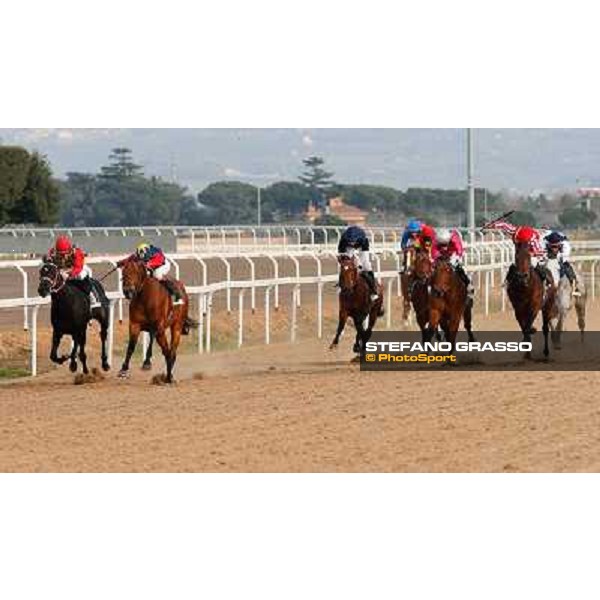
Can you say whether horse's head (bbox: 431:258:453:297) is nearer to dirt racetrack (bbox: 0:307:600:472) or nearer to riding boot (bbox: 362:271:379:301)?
dirt racetrack (bbox: 0:307:600:472)

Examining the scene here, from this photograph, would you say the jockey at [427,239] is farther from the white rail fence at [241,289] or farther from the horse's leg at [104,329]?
the horse's leg at [104,329]

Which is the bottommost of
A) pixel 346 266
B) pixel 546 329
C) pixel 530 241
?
pixel 546 329

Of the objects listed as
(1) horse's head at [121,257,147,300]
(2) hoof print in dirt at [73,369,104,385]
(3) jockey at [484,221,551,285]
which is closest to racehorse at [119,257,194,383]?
(1) horse's head at [121,257,147,300]

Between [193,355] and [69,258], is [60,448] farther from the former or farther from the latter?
[193,355]

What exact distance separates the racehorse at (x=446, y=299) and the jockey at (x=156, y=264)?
Result: 2620 millimetres

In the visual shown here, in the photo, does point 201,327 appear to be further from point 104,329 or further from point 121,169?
point 121,169

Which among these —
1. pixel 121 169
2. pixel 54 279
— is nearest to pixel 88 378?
pixel 54 279

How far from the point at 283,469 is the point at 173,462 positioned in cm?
78

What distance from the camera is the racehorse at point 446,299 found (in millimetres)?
18188

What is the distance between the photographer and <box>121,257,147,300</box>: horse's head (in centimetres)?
1664

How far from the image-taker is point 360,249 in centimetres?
1934

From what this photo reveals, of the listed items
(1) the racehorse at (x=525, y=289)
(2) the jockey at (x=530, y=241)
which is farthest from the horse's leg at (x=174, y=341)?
(1) the racehorse at (x=525, y=289)

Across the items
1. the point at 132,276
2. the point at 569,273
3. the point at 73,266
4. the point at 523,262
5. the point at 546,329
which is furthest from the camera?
the point at 569,273

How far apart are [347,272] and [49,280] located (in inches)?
135
